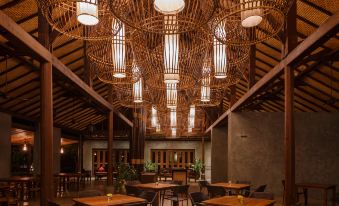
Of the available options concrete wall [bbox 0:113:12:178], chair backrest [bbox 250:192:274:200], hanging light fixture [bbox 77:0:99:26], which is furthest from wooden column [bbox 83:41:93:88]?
hanging light fixture [bbox 77:0:99:26]

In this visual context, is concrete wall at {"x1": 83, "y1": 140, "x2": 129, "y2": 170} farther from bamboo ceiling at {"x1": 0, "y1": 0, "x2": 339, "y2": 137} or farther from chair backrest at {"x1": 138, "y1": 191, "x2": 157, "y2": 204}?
chair backrest at {"x1": 138, "y1": 191, "x2": 157, "y2": 204}

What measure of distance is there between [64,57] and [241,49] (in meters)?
6.84

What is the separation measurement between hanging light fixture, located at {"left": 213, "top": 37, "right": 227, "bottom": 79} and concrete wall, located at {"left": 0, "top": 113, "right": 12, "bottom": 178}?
9568 mm

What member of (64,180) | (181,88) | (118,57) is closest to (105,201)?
(181,88)

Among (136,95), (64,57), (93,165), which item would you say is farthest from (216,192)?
(93,165)

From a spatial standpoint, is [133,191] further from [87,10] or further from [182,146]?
[182,146]

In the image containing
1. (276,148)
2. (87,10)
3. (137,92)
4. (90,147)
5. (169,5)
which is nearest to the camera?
(169,5)

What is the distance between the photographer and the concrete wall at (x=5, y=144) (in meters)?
13.7

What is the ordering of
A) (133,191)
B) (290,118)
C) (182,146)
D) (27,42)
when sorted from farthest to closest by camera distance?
(182,146) → (133,191) → (290,118) → (27,42)

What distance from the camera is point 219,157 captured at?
1991 cm

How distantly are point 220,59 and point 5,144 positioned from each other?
33.2 feet

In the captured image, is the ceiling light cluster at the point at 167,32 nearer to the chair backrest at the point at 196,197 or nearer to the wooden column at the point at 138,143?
the chair backrest at the point at 196,197

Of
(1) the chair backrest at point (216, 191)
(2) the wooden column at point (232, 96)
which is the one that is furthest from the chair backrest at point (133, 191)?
(2) the wooden column at point (232, 96)

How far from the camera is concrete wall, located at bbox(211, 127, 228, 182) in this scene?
19766mm
